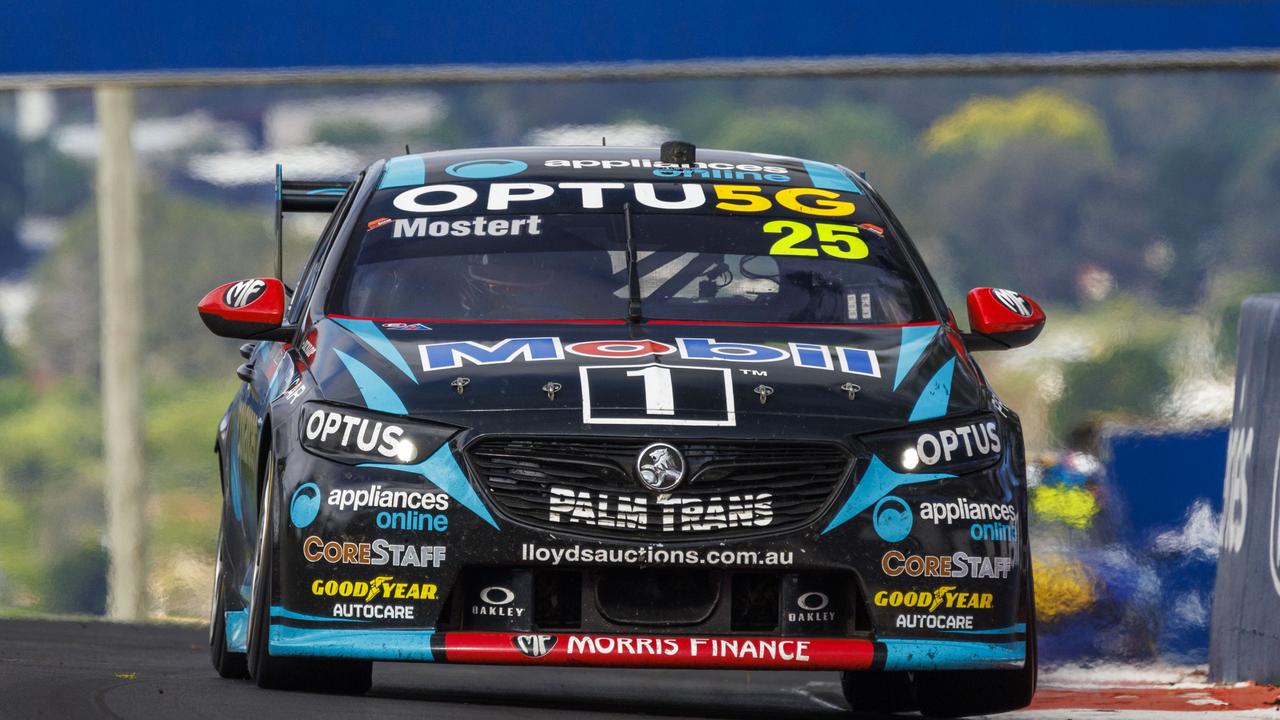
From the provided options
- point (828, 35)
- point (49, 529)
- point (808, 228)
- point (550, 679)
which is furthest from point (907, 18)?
point (808, 228)

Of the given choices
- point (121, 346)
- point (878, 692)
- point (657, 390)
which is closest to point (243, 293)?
point (657, 390)

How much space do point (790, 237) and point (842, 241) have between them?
0.51ft

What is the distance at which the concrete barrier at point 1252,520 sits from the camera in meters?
9.34

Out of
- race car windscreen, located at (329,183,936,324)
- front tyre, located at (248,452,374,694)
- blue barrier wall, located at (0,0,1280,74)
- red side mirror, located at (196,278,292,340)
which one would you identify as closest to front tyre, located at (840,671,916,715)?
race car windscreen, located at (329,183,936,324)

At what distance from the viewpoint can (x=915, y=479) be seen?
258 inches

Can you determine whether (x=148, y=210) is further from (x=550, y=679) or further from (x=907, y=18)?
(x=550, y=679)

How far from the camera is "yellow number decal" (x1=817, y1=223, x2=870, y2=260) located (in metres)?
7.70

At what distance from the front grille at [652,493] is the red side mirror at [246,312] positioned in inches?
43.3

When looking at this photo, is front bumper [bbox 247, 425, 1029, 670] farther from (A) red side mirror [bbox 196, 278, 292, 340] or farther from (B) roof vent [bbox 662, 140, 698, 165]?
(B) roof vent [bbox 662, 140, 698, 165]

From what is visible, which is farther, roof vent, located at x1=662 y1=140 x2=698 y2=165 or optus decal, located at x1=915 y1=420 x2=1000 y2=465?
roof vent, located at x1=662 y1=140 x2=698 y2=165

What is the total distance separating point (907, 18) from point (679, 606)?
11710 mm

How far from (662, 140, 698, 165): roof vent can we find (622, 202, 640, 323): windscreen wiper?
0.56 meters

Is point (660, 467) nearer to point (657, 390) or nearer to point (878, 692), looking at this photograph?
point (657, 390)

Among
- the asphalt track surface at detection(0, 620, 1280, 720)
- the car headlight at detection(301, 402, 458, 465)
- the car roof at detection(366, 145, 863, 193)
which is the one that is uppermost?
the car roof at detection(366, 145, 863, 193)
